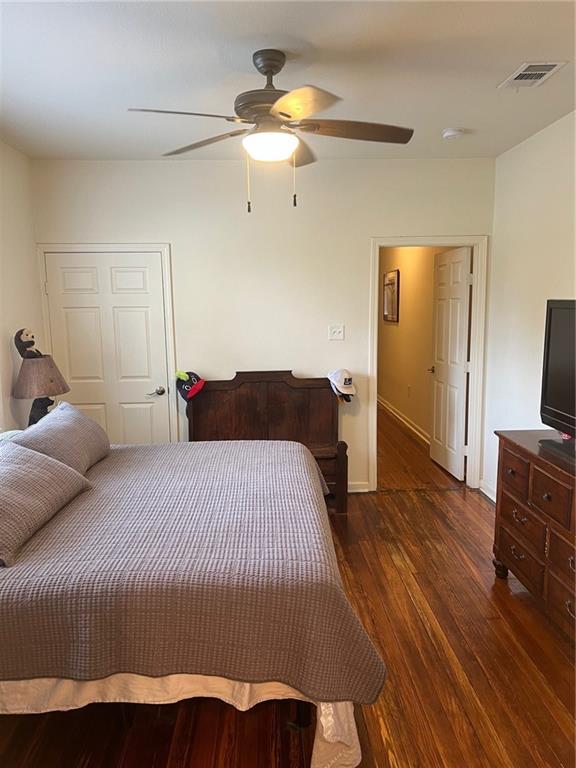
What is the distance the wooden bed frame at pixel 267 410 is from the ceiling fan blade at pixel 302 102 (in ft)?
7.57

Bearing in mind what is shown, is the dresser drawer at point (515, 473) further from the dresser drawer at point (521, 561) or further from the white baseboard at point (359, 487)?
the white baseboard at point (359, 487)

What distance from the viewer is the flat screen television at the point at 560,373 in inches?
97.5

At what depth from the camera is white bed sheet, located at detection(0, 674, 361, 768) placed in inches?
63.7

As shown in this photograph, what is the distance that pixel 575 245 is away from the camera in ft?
9.64

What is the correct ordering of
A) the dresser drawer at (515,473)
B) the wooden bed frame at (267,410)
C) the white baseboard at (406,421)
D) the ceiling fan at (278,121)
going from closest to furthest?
1. the ceiling fan at (278,121)
2. the dresser drawer at (515,473)
3. the wooden bed frame at (267,410)
4. the white baseboard at (406,421)

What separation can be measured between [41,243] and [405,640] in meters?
3.66

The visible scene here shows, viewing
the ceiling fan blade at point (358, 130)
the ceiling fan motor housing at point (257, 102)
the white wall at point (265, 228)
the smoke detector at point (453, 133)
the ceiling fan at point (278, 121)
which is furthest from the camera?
the white wall at point (265, 228)

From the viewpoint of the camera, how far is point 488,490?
411 cm

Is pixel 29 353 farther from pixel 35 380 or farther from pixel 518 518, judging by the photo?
pixel 518 518

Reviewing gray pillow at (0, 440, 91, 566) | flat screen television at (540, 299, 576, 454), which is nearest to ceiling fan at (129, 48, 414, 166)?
flat screen television at (540, 299, 576, 454)

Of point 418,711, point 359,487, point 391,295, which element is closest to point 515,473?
point 418,711

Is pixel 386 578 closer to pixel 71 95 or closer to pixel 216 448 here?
pixel 216 448

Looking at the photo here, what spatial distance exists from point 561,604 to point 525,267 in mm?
2229

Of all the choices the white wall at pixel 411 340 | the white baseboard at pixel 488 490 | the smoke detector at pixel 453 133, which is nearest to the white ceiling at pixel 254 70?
the smoke detector at pixel 453 133
